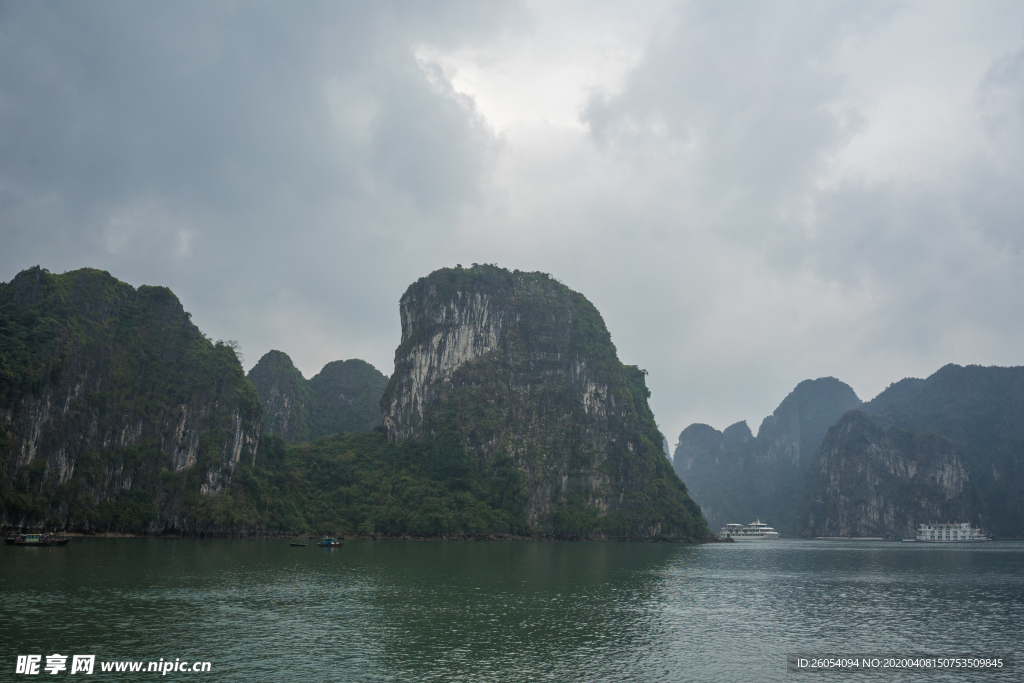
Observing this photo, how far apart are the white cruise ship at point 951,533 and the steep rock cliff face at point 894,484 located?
959 cm

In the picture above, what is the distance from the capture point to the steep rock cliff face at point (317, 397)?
546 feet

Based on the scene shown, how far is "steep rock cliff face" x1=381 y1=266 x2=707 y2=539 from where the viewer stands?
127750 millimetres

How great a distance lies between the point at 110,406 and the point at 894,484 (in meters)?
197

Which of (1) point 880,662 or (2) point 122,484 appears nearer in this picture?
(1) point 880,662

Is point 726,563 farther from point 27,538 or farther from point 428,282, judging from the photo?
point 428,282

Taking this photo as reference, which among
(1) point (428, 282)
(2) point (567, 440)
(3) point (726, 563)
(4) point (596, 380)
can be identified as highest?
(1) point (428, 282)

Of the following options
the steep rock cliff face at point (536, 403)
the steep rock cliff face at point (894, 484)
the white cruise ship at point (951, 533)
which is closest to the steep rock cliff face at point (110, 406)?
the steep rock cliff face at point (536, 403)

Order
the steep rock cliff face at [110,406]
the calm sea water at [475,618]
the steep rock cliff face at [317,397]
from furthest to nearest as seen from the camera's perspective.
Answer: the steep rock cliff face at [317,397], the steep rock cliff face at [110,406], the calm sea water at [475,618]

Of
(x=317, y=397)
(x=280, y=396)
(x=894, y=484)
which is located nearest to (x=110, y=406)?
(x=280, y=396)

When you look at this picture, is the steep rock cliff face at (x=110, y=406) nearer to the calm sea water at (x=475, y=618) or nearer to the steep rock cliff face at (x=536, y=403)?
the steep rock cliff face at (x=536, y=403)

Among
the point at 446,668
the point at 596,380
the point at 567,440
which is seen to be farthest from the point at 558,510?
the point at 446,668

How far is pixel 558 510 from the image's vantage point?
4882 inches

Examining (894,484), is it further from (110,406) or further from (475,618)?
(110,406)

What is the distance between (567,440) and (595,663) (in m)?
109
